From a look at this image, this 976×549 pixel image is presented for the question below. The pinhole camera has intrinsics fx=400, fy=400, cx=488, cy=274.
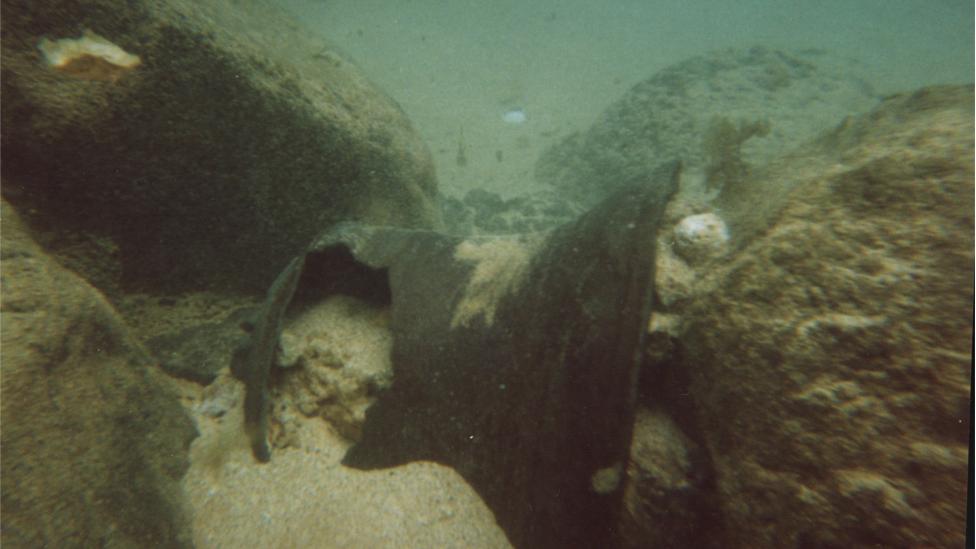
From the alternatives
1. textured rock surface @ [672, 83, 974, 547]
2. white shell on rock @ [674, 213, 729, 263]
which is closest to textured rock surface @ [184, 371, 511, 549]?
textured rock surface @ [672, 83, 974, 547]

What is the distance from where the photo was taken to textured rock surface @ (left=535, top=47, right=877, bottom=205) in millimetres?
7719

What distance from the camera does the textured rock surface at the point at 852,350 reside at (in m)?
0.94

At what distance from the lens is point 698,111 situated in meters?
8.20

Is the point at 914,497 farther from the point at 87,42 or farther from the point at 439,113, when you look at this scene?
the point at 439,113

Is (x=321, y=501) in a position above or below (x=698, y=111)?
below

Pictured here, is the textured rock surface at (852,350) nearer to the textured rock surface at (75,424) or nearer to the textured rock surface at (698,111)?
the textured rock surface at (75,424)

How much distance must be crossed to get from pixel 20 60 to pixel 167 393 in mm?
2037

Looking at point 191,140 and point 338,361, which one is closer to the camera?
point 338,361

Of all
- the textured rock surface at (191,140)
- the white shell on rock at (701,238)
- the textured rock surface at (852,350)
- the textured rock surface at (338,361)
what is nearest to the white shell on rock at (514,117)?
the textured rock surface at (191,140)

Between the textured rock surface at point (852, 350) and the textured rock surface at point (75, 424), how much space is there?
2.54m

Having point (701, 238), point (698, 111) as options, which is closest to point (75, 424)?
point (701, 238)

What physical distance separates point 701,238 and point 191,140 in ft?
10.5

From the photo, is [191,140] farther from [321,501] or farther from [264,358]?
[321,501]

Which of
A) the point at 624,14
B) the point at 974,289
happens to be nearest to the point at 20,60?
the point at 974,289
